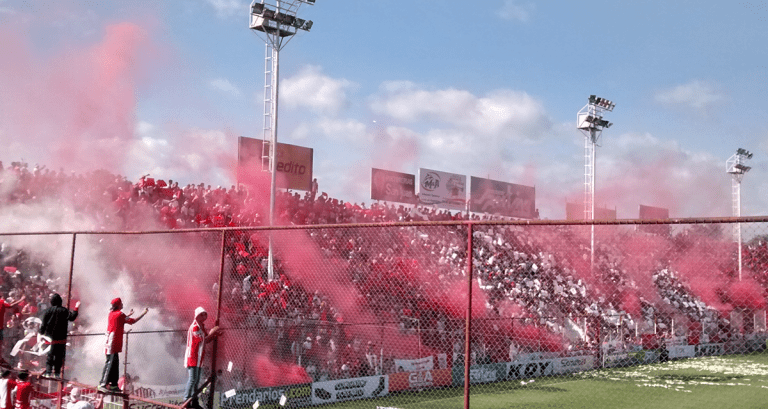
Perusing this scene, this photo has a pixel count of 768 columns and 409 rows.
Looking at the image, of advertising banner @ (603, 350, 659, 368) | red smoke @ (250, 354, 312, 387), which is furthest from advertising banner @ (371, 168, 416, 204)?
red smoke @ (250, 354, 312, 387)

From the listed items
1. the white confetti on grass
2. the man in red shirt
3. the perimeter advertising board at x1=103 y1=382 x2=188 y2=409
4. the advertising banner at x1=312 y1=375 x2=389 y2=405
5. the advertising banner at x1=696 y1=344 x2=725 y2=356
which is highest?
the man in red shirt

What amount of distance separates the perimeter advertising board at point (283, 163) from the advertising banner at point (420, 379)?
10.8m

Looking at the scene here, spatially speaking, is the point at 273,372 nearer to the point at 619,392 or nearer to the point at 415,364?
the point at 415,364

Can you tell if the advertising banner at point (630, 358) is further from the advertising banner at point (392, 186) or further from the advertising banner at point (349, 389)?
the advertising banner at point (392, 186)

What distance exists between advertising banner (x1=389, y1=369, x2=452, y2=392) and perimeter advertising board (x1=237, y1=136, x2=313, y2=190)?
426 inches

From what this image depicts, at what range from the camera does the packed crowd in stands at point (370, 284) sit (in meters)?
14.8

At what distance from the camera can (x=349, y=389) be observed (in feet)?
47.3

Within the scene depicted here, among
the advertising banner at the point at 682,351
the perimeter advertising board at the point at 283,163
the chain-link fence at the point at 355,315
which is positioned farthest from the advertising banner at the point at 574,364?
the perimeter advertising board at the point at 283,163

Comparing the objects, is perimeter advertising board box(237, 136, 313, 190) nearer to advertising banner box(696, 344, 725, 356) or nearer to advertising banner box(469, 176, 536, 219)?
advertising banner box(469, 176, 536, 219)

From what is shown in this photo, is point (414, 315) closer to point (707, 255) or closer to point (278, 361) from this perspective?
point (278, 361)

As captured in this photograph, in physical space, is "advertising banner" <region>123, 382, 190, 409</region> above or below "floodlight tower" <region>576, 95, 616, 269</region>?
below

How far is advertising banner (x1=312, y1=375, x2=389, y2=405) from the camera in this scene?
13.6 meters

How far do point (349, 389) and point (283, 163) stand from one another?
13447 mm

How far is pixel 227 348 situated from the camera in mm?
13773
